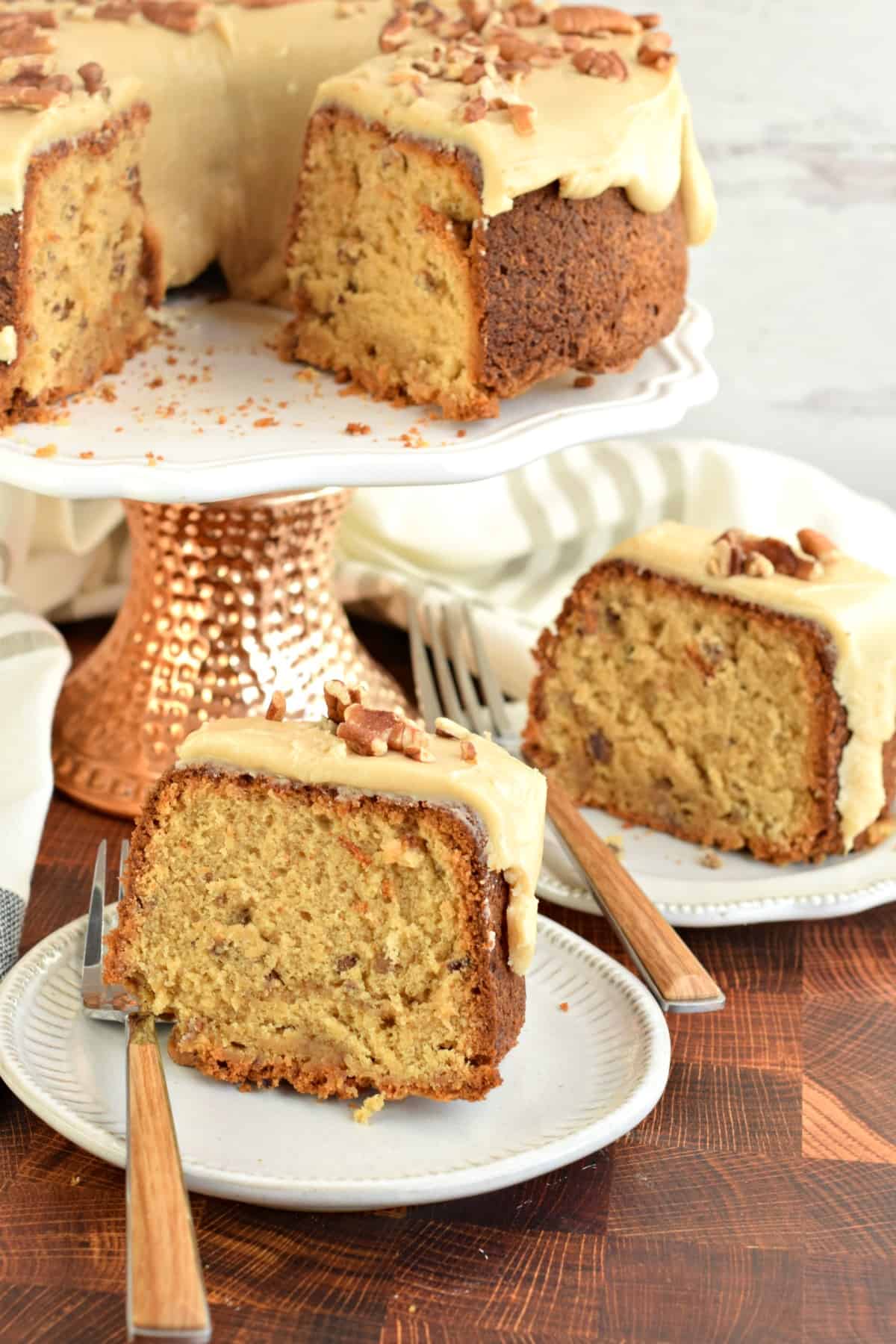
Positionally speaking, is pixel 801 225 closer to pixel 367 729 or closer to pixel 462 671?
pixel 462 671

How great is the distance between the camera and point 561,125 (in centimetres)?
234

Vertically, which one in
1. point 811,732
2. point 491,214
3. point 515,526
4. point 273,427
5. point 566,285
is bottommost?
point 515,526

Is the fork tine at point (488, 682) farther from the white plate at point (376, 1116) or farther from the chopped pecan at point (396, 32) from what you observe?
the chopped pecan at point (396, 32)

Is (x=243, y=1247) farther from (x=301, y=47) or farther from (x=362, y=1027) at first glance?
(x=301, y=47)

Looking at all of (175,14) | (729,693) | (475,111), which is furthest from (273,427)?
(175,14)

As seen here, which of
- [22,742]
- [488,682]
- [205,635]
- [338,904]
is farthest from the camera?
[488,682]

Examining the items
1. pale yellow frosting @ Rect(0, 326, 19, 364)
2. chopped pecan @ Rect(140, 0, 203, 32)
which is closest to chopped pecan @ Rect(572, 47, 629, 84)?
chopped pecan @ Rect(140, 0, 203, 32)

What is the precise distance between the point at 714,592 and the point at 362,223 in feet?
2.35

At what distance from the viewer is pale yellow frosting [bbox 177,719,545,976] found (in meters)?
1.78

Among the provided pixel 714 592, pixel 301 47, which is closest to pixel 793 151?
pixel 301 47

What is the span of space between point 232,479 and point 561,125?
26.4 inches

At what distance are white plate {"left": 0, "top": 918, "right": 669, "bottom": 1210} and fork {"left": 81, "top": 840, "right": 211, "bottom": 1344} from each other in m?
0.04

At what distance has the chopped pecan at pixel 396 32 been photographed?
104 inches

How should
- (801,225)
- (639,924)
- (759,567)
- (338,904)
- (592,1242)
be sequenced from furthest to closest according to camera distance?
(801,225), (759,567), (639,924), (338,904), (592,1242)
